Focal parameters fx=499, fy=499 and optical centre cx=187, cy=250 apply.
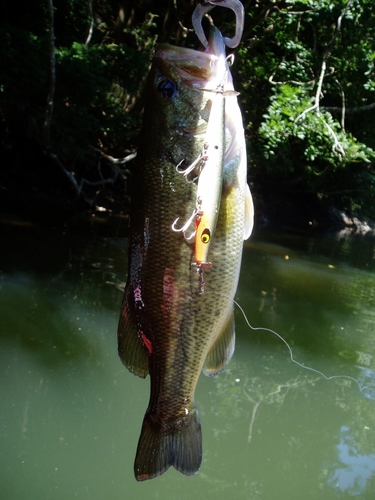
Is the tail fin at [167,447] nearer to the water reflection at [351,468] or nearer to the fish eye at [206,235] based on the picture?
the fish eye at [206,235]

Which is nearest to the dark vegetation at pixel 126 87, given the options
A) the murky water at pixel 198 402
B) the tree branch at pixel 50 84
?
the tree branch at pixel 50 84

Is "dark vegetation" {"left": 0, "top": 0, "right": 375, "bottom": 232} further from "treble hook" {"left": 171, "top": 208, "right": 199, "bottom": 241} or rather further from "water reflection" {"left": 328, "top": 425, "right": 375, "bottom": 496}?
"treble hook" {"left": 171, "top": 208, "right": 199, "bottom": 241}

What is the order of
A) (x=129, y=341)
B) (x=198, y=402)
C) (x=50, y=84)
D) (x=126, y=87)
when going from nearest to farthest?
(x=129, y=341) → (x=198, y=402) → (x=50, y=84) → (x=126, y=87)

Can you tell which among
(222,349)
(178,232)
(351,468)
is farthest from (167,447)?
(351,468)

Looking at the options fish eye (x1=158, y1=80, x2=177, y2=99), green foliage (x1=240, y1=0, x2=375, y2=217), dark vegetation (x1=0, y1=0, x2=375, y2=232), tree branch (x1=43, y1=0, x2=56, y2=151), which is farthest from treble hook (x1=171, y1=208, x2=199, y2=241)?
green foliage (x1=240, y1=0, x2=375, y2=217)

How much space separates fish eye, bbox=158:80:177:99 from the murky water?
89.9 inches

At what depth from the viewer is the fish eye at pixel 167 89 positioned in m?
1.41

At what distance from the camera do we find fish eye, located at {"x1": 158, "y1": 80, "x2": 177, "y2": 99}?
4.62 feet

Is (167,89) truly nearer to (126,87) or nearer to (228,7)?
(228,7)

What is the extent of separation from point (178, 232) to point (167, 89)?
41 centimetres

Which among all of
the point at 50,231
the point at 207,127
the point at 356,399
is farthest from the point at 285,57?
the point at 207,127

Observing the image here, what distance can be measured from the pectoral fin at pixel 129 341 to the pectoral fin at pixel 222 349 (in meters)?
0.22

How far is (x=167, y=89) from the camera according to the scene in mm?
1412

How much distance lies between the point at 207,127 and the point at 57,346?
11.1 ft
